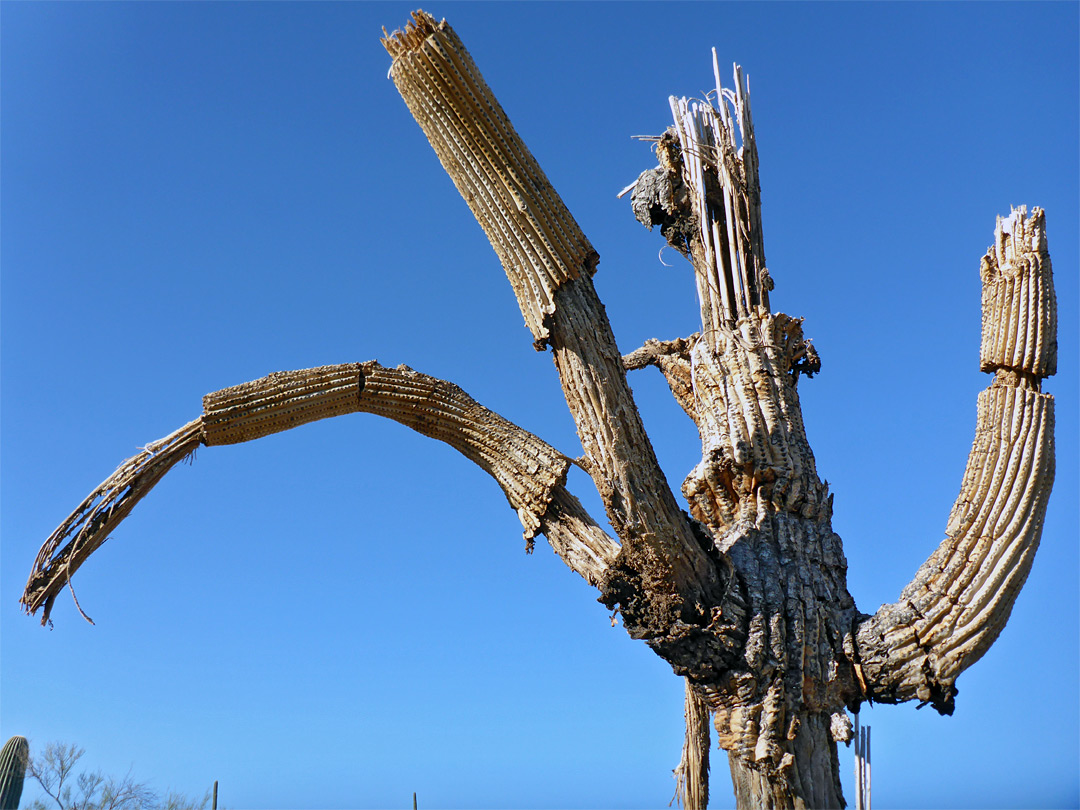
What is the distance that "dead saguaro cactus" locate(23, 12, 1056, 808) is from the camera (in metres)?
3.73

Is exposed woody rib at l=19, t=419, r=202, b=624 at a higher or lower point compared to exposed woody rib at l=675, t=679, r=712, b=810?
higher

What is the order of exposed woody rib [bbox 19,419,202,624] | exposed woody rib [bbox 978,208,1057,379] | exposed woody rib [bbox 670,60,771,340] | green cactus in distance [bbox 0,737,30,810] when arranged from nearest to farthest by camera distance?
exposed woody rib [bbox 19,419,202,624] → exposed woody rib [bbox 978,208,1057,379] → exposed woody rib [bbox 670,60,771,340] → green cactus in distance [bbox 0,737,30,810]

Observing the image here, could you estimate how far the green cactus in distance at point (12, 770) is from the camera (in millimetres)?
13039

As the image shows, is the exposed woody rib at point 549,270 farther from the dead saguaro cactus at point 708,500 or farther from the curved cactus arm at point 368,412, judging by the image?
the curved cactus arm at point 368,412

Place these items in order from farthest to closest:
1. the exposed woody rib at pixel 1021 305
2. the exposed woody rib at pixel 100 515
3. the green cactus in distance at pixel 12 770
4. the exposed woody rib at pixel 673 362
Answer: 1. the green cactus in distance at pixel 12 770
2. the exposed woody rib at pixel 673 362
3. the exposed woody rib at pixel 1021 305
4. the exposed woody rib at pixel 100 515

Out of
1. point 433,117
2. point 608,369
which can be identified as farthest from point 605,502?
point 433,117

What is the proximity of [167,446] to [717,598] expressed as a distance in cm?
266

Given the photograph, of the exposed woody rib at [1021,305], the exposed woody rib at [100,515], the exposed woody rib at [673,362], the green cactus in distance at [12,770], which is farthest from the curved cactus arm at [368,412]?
the green cactus in distance at [12,770]

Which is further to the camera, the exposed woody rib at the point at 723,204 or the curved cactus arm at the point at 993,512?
the exposed woody rib at the point at 723,204

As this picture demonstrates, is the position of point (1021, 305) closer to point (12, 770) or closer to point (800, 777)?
point (800, 777)

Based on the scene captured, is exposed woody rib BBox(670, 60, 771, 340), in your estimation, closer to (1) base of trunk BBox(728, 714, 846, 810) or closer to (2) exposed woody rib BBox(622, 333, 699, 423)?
(2) exposed woody rib BBox(622, 333, 699, 423)

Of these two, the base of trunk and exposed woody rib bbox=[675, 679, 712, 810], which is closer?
the base of trunk

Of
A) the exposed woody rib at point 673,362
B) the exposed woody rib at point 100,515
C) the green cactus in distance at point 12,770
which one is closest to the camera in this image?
the exposed woody rib at point 100,515

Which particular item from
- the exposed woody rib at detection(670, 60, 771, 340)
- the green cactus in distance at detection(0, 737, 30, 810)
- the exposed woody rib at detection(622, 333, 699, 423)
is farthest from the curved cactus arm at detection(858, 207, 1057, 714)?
the green cactus in distance at detection(0, 737, 30, 810)
